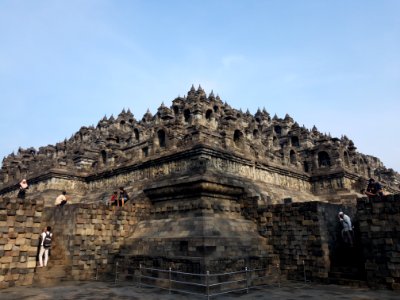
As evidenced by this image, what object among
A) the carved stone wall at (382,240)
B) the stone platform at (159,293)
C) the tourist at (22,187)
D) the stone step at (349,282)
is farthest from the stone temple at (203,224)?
the tourist at (22,187)

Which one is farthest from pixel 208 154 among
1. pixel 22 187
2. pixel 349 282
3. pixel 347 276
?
pixel 22 187

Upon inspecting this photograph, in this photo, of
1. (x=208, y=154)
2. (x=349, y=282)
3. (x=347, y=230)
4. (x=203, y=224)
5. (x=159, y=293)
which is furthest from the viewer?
(x=208, y=154)

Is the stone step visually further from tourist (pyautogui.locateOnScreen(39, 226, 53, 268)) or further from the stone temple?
tourist (pyautogui.locateOnScreen(39, 226, 53, 268))

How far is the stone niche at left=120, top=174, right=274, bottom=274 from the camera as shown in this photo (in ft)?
38.1

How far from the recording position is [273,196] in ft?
62.3

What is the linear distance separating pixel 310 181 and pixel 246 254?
16557mm

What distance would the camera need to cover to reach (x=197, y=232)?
40.4 feet

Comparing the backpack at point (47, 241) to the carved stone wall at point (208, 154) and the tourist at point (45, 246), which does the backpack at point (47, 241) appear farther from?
the carved stone wall at point (208, 154)

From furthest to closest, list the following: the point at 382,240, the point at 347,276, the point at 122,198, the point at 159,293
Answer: the point at 122,198
the point at 347,276
the point at 382,240
the point at 159,293

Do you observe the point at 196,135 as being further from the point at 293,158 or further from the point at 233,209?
the point at 293,158

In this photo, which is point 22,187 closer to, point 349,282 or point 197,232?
point 197,232

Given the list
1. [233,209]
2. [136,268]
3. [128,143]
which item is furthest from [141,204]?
[128,143]

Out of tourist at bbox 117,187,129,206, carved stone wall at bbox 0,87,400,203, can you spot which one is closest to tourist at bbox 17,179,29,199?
tourist at bbox 117,187,129,206

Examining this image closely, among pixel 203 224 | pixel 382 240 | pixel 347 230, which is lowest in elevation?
pixel 382 240
